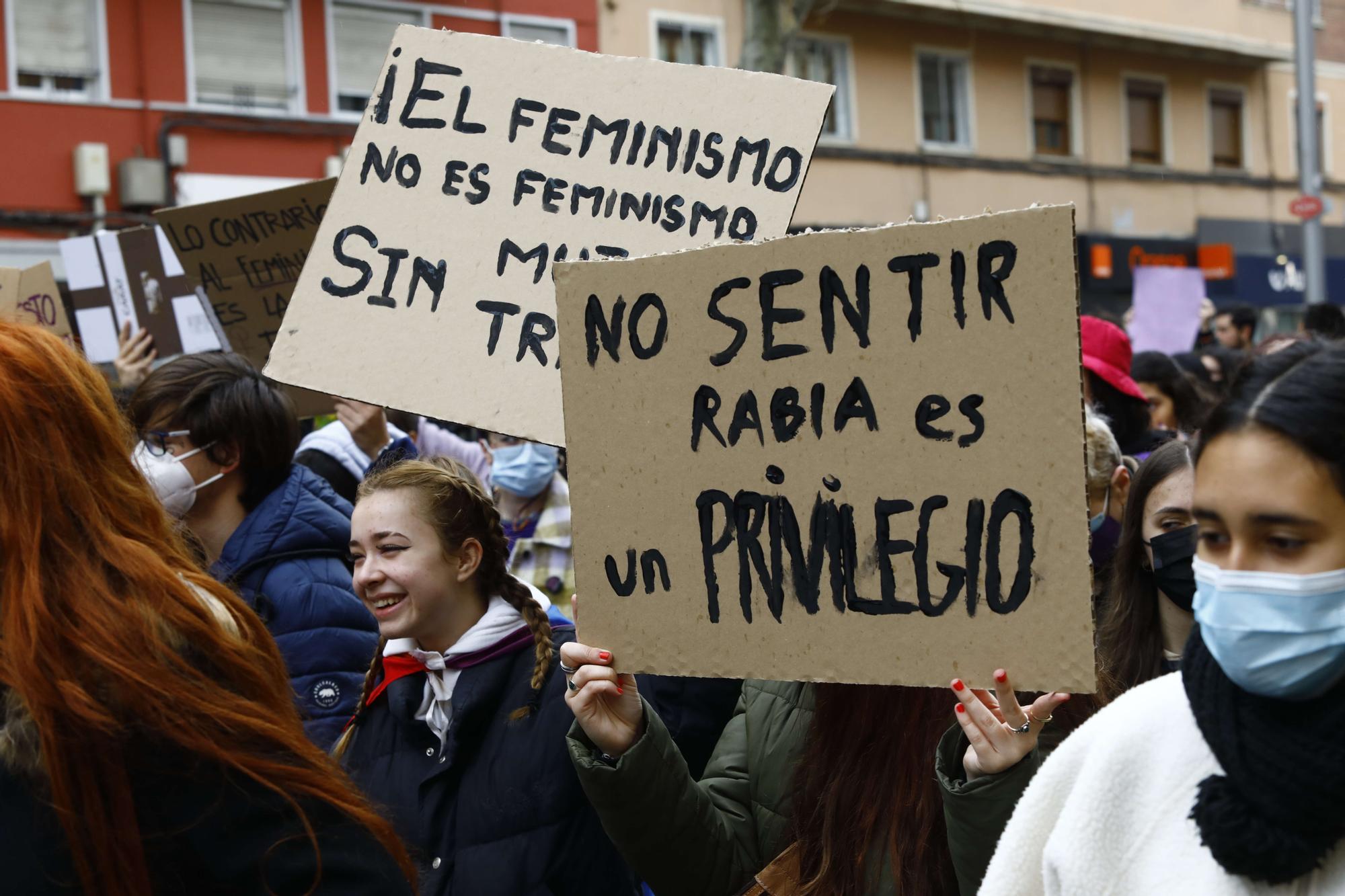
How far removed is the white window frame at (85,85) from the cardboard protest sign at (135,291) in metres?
9.33

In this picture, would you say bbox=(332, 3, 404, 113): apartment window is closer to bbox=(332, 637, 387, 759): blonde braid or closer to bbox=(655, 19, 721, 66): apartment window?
bbox=(655, 19, 721, 66): apartment window

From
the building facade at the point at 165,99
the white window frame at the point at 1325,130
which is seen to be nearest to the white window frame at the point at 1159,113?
the white window frame at the point at 1325,130

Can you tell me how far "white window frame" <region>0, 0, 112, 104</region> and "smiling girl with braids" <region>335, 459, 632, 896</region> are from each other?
41.3 ft

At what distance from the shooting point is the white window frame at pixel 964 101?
19.7 m

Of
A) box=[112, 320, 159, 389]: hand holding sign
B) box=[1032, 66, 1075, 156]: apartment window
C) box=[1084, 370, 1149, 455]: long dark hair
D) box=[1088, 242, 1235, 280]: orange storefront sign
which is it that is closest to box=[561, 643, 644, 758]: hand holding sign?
box=[1084, 370, 1149, 455]: long dark hair

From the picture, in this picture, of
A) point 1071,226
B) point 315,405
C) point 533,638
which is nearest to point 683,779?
point 533,638

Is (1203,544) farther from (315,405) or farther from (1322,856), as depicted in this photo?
(315,405)

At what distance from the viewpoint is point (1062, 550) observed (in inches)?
68.5

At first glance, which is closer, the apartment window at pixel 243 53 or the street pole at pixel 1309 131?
the street pole at pixel 1309 131

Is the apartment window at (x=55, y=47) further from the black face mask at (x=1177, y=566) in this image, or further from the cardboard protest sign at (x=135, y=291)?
the black face mask at (x=1177, y=566)

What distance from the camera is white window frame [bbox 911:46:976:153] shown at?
19719 millimetres

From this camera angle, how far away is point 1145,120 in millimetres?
22188

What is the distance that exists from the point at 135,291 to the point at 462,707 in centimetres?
356

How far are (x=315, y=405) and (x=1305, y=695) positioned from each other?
3.72 metres
